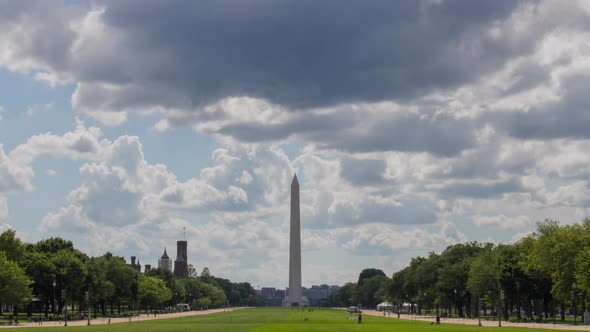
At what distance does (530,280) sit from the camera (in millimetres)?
112625

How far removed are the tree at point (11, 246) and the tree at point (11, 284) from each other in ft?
55.1

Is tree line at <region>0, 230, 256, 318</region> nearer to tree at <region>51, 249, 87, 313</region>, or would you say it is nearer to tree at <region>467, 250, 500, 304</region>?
tree at <region>51, 249, 87, 313</region>

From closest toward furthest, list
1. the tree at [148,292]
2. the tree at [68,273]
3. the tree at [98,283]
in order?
the tree at [68,273] < the tree at [98,283] < the tree at [148,292]

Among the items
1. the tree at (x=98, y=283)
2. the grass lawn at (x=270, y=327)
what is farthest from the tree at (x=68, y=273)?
the grass lawn at (x=270, y=327)

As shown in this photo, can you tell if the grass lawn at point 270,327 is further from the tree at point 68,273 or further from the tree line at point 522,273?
the tree at point 68,273

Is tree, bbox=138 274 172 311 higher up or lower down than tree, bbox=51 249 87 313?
lower down

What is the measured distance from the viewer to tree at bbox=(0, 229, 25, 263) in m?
120

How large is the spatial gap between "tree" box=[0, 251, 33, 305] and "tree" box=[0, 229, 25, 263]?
1681cm

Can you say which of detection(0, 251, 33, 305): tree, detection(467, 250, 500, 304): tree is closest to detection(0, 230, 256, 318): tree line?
detection(0, 251, 33, 305): tree

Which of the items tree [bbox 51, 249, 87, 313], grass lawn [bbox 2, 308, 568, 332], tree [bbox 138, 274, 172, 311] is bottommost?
grass lawn [bbox 2, 308, 568, 332]

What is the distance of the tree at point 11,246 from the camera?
120m

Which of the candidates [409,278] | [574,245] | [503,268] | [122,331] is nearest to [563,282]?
[574,245]

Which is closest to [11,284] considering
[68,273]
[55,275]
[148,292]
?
[55,275]

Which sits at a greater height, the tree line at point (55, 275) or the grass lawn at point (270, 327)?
the tree line at point (55, 275)
